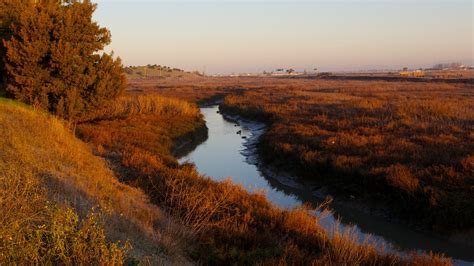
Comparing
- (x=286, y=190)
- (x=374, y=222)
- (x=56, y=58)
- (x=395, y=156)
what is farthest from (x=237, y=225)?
(x=56, y=58)

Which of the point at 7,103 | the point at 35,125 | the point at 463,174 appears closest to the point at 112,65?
the point at 7,103

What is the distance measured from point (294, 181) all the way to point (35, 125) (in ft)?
32.7

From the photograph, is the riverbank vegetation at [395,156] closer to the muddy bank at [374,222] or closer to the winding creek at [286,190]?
the muddy bank at [374,222]

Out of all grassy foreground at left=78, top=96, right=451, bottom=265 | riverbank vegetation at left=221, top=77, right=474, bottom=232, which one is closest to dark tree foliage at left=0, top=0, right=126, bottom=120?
grassy foreground at left=78, top=96, right=451, bottom=265

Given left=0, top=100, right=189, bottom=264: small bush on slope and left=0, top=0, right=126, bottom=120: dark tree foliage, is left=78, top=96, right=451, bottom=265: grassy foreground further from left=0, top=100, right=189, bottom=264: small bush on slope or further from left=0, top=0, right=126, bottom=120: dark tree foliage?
left=0, top=0, right=126, bottom=120: dark tree foliage

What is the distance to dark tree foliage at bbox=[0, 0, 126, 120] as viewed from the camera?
19922 millimetres

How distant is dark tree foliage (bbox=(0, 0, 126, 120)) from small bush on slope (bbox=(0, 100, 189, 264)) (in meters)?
5.14

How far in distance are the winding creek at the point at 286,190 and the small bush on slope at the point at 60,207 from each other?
12.5 feet

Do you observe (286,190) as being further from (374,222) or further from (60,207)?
(60,207)

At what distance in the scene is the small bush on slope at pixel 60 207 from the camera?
4.60m

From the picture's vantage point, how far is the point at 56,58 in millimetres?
20000

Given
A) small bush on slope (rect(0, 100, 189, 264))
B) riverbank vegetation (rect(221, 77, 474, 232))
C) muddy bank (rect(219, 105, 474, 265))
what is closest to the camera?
small bush on slope (rect(0, 100, 189, 264))

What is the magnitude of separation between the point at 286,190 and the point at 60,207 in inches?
424

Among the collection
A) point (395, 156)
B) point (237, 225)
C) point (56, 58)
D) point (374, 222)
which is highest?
point (56, 58)
